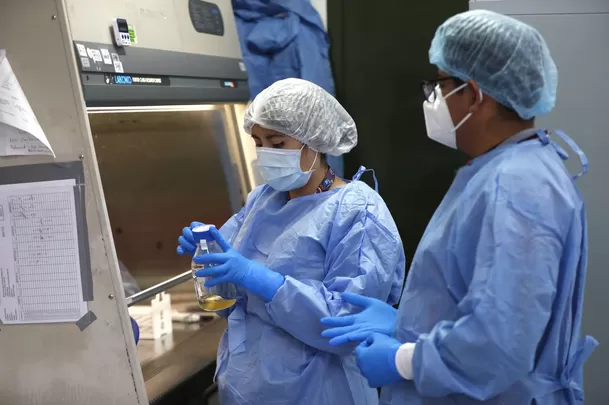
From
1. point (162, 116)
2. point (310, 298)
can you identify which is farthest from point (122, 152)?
point (310, 298)

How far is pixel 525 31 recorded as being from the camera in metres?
0.96

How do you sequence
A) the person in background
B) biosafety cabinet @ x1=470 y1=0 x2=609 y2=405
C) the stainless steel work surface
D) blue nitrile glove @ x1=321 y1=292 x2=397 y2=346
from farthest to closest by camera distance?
the person in background
biosafety cabinet @ x1=470 y1=0 x2=609 y2=405
the stainless steel work surface
blue nitrile glove @ x1=321 y1=292 x2=397 y2=346

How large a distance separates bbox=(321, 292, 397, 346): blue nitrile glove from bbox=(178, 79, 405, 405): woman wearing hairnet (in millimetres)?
89

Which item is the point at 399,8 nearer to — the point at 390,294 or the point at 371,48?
the point at 371,48

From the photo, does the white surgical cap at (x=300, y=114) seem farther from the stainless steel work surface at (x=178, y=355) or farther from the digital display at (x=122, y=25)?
the stainless steel work surface at (x=178, y=355)

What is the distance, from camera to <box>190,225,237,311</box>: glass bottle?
1443mm

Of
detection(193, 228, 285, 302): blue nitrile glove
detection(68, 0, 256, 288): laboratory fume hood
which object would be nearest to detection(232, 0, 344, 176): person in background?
detection(68, 0, 256, 288): laboratory fume hood

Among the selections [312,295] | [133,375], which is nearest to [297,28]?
[312,295]

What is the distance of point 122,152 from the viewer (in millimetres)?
1854

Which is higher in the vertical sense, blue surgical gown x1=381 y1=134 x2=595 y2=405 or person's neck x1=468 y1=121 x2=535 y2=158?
person's neck x1=468 y1=121 x2=535 y2=158

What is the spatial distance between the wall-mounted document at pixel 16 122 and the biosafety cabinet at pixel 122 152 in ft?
0.06

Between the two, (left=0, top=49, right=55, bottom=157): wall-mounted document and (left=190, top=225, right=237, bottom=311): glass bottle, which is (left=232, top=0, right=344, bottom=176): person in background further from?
(left=0, top=49, right=55, bottom=157): wall-mounted document

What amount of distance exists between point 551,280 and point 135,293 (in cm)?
129

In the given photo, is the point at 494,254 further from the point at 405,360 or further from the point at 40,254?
the point at 40,254
